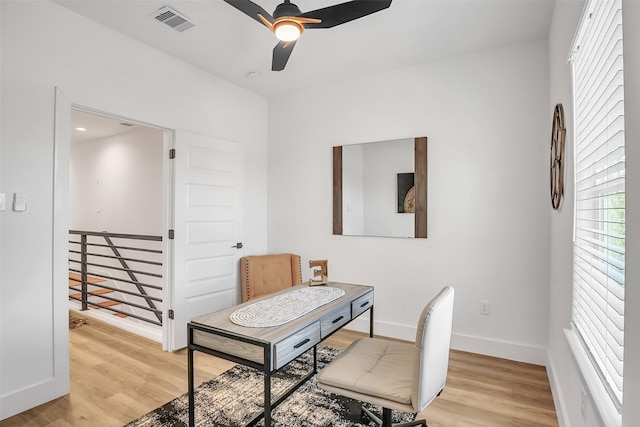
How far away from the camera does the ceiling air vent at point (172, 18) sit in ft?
8.16

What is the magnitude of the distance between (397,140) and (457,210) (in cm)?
90

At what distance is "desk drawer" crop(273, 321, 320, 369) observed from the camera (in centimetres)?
156

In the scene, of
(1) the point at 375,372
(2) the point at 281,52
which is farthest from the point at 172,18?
(1) the point at 375,372

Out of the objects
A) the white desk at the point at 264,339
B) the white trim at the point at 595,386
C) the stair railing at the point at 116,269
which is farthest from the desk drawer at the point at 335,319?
the stair railing at the point at 116,269

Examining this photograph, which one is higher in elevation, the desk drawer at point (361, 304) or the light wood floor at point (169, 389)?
the desk drawer at point (361, 304)

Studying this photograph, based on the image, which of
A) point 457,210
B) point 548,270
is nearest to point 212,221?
point 457,210

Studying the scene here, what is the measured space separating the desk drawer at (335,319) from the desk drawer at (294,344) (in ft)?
0.21

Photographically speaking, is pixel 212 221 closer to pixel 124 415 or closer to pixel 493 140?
pixel 124 415

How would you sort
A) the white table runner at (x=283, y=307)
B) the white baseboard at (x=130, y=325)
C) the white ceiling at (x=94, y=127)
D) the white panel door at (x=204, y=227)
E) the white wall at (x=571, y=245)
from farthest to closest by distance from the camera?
the white ceiling at (x=94, y=127), the white baseboard at (x=130, y=325), the white panel door at (x=204, y=227), the white table runner at (x=283, y=307), the white wall at (x=571, y=245)

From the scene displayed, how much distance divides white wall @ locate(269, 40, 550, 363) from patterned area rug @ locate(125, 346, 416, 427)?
4.49ft

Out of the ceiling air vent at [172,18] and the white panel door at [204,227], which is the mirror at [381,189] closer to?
the white panel door at [204,227]

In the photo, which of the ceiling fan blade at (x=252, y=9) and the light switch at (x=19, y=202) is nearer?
the ceiling fan blade at (x=252, y=9)

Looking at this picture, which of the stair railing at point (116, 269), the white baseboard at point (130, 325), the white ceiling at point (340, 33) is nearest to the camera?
the white ceiling at point (340, 33)

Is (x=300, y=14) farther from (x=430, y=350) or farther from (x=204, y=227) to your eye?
(x=204, y=227)
